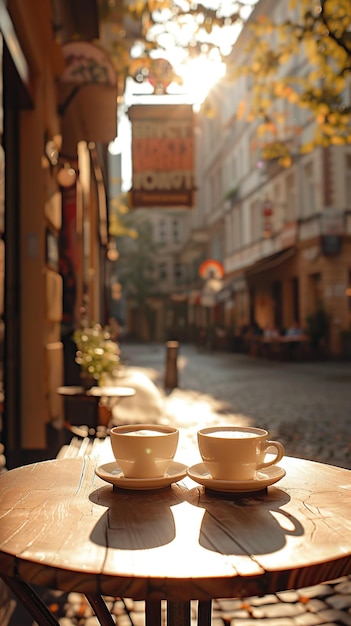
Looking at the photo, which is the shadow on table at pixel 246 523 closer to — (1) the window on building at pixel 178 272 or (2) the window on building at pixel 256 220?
(2) the window on building at pixel 256 220

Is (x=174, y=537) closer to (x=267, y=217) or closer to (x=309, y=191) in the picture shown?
(x=309, y=191)

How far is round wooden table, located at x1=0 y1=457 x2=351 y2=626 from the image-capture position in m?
1.04

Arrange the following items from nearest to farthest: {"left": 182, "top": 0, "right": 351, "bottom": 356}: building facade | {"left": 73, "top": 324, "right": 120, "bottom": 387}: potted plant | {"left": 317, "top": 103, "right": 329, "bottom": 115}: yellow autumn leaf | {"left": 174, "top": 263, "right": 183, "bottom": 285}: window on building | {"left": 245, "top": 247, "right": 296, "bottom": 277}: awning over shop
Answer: {"left": 73, "top": 324, "right": 120, "bottom": 387}: potted plant < {"left": 317, "top": 103, "right": 329, "bottom": 115}: yellow autumn leaf < {"left": 182, "top": 0, "right": 351, "bottom": 356}: building facade < {"left": 245, "top": 247, "right": 296, "bottom": 277}: awning over shop < {"left": 174, "top": 263, "right": 183, "bottom": 285}: window on building

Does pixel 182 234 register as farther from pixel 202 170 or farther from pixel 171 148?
pixel 171 148

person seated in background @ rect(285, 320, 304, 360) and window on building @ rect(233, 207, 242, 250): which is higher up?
window on building @ rect(233, 207, 242, 250)

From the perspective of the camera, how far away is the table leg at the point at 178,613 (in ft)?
4.53

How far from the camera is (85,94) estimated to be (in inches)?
267

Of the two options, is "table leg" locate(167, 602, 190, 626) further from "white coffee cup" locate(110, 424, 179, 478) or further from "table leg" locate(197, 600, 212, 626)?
"white coffee cup" locate(110, 424, 179, 478)

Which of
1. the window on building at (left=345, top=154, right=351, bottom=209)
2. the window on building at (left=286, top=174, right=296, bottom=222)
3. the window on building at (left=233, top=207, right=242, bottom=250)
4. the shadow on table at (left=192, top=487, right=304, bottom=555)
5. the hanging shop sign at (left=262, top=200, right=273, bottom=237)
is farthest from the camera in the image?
the window on building at (left=233, top=207, right=242, bottom=250)

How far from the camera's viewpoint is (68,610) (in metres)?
3.03

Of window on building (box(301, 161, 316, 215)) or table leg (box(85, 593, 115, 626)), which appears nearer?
table leg (box(85, 593, 115, 626))

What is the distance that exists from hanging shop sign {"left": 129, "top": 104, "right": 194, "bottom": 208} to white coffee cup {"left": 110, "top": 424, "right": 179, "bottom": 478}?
798cm

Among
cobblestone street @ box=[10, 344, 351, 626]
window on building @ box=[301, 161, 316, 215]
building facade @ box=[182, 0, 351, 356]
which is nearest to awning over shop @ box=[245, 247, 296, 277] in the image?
building facade @ box=[182, 0, 351, 356]

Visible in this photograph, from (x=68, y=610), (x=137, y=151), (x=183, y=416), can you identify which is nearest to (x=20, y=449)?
(x=68, y=610)
